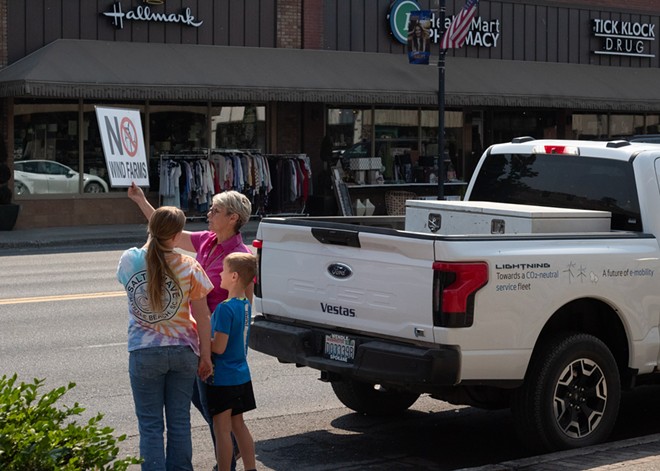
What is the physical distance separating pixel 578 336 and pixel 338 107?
2208 cm

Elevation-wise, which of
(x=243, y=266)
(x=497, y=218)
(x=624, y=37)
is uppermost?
(x=624, y=37)

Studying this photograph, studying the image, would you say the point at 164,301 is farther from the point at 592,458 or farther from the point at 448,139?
the point at 448,139

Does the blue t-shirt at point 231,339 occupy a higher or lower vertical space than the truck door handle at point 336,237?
lower

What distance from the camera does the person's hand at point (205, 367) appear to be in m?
6.06

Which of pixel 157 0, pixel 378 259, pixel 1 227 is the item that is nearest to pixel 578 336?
pixel 378 259

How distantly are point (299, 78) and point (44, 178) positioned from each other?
6.15 m

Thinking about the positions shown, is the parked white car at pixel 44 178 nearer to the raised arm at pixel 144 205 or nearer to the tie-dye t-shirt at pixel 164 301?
the raised arm at pixel 144 205

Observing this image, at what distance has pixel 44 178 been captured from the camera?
80.4 feet

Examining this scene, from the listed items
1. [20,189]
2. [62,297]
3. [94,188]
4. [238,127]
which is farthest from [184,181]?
[62,297]

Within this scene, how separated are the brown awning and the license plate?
53.0 ft

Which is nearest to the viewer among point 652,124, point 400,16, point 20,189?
point 20,189

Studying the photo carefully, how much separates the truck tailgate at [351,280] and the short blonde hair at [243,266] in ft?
3.14

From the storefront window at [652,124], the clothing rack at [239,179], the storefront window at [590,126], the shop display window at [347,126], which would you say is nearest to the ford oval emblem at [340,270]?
the clothing rack at [239,179]

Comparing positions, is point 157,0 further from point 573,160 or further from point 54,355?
point 573,160
